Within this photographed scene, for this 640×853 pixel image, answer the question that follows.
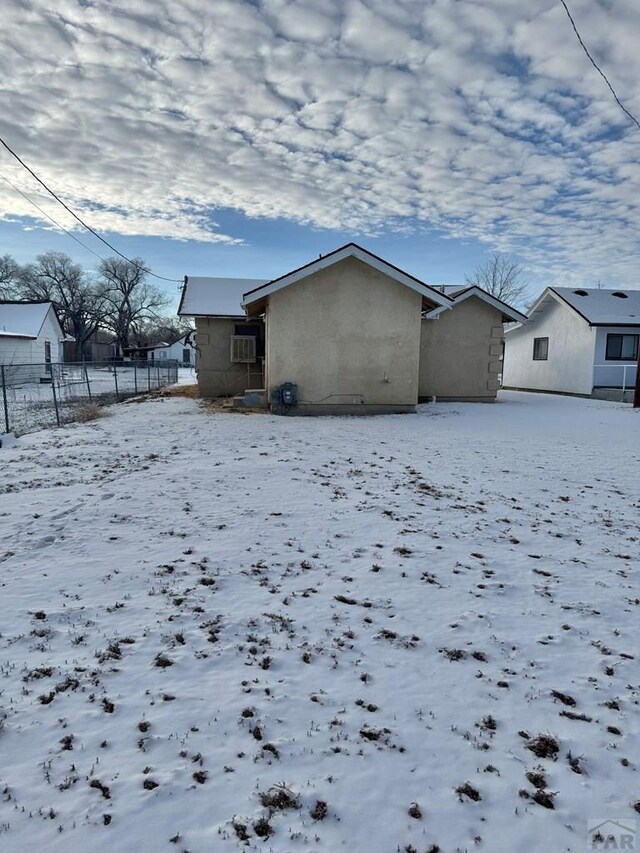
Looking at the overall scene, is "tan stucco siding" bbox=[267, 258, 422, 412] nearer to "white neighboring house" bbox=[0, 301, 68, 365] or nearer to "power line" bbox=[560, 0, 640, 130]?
"power line" bbox=[560, 0, 640, 130]

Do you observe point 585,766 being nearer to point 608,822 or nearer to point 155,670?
point 608,822

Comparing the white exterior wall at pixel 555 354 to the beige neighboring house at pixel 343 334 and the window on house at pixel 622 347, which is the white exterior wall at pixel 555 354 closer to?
the window on house at pixel 622 347

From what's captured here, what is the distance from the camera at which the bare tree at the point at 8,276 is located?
202 ft

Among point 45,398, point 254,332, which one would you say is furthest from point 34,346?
point 254,332

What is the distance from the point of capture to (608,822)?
1.83m

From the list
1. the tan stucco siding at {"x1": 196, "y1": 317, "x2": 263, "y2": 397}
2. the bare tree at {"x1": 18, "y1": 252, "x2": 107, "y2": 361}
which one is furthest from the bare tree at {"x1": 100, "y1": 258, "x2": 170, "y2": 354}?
the tan stucco siding at {"x1": 196, "y1": 317, "x2": 263, "y2": 397}

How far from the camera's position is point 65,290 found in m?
63.5

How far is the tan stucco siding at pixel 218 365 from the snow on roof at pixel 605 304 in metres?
13.6

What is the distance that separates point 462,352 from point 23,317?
2861cm

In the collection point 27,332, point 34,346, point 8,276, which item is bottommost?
point 34,346

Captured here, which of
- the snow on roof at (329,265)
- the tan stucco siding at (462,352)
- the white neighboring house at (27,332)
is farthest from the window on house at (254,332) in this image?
the white neighboring house at (27,332)

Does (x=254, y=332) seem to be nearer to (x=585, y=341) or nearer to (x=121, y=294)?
(x=585, y=341)

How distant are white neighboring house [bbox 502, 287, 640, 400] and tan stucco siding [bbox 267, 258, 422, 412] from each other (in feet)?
34.9

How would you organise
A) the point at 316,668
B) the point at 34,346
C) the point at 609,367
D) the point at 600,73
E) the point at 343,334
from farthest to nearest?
1. the point at 34,346
2. the point at 609,367
3. the point at 343,334
4. the point at 600,73
5. the point at 316,668
